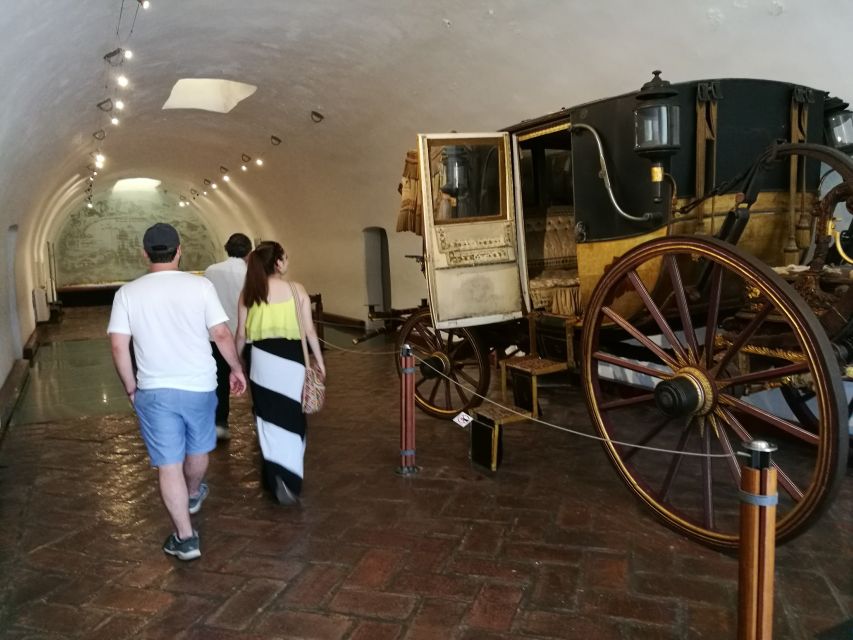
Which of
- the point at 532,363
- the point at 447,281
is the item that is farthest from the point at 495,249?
the point at 532,363

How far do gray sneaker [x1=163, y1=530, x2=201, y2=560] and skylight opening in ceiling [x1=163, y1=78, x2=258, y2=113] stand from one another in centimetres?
877

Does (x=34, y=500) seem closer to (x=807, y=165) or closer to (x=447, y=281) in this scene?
(x=447, y=281)

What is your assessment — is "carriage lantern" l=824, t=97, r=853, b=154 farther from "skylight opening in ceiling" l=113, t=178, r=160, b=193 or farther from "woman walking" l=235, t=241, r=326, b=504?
"skylight opening in ceiling" l=113, t=178, r=160, b=193

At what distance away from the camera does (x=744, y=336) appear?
3.27 metres

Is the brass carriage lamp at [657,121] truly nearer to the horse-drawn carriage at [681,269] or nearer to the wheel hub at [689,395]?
the horse-drawn carriage at [681,269]

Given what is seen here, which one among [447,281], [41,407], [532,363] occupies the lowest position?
[41,407]

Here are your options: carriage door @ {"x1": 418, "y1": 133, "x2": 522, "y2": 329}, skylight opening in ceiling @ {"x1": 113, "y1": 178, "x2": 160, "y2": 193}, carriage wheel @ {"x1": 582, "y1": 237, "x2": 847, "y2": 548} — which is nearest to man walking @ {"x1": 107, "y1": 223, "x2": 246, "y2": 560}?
carriage door @ {"x1": 418, "y1": 133, "x2": 522, "y2": 329}

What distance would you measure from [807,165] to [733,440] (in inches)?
82.4

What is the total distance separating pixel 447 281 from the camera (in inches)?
203

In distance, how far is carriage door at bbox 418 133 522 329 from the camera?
5133 millimetres

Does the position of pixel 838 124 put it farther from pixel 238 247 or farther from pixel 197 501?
pixel 197 501

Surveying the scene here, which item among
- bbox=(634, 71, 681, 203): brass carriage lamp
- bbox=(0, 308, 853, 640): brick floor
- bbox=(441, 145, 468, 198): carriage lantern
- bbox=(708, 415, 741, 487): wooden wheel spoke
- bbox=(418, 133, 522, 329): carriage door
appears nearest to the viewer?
bbox=(0, 308, 853, 640): brick floor

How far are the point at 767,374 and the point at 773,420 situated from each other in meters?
0.23

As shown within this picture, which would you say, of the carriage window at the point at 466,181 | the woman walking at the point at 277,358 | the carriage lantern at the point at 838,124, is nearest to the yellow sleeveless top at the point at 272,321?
the woman walking at the point at 277,358
